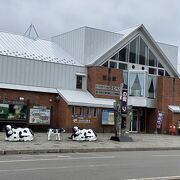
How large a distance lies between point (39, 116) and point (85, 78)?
23.7 ft

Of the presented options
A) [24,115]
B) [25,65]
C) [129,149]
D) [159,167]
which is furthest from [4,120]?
[159,167]

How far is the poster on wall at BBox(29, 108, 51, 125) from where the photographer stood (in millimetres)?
34906

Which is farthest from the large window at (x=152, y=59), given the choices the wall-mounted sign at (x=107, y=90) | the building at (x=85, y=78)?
the wall-mounted sign at (x=107, y=90)

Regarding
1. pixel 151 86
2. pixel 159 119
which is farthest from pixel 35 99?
pixel 159 119

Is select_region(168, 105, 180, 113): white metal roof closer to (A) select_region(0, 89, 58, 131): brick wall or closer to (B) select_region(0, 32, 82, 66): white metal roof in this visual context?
(B) select_region(0, 32, 82, 66): white metal roof

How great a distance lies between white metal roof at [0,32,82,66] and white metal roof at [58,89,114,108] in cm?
319

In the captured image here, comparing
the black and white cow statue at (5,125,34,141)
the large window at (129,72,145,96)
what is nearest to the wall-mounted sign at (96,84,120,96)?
the large window at (129,72,145,96)

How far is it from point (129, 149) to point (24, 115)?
41.7 ft

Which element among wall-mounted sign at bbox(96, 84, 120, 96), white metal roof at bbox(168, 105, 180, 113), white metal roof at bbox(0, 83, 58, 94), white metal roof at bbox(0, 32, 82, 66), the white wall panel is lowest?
white metal roof at bbox(168, 105, 180, 113)

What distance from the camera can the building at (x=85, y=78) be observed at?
35.4 m

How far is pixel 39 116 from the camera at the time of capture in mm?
35312

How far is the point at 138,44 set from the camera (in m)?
44.3

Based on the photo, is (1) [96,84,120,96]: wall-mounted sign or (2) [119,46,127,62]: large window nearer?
(1) [96,84,120,96]: wall-mounted sign

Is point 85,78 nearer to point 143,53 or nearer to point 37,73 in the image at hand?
point 37,73
